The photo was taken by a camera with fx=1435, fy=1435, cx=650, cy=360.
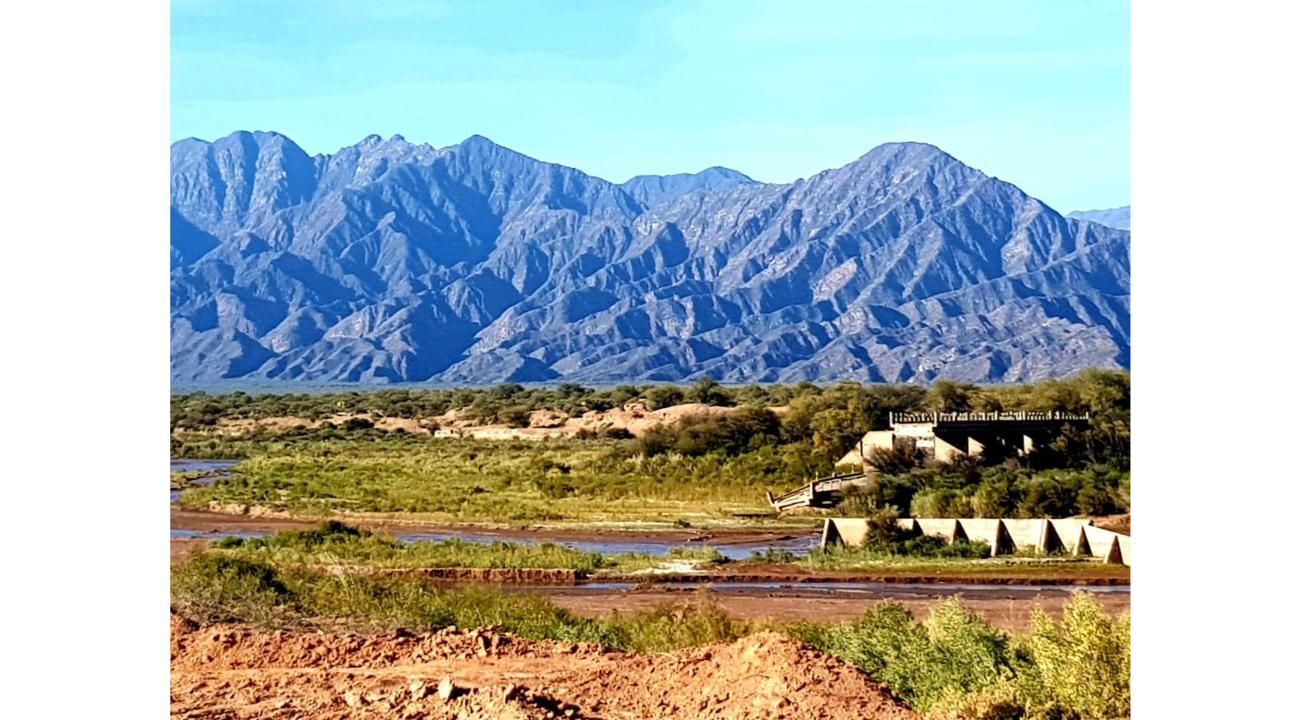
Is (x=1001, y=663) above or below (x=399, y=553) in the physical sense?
below

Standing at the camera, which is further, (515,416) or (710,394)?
(515,416)

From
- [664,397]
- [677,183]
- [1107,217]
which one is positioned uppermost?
[677,183]

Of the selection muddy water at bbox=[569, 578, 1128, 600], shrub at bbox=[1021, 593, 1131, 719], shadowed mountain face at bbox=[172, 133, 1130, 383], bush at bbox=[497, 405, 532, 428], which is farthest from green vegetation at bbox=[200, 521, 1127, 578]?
shadowed mountain face at bbox=[172, 133, 1130, 383]

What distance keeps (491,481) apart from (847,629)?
3079mm

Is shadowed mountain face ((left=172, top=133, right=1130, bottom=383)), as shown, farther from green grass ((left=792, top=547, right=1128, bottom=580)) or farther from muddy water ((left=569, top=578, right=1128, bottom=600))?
muddy water ((left=569, top=578, right=1128, bottom=600))

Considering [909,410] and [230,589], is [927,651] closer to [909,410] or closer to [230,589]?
[909,410]

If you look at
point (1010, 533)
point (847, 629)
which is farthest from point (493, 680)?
point (1010, 533)

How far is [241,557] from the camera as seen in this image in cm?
1073

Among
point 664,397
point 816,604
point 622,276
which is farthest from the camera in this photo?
point 622,276

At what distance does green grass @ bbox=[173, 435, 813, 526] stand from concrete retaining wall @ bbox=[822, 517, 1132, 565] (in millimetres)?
636

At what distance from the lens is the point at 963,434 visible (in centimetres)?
1063

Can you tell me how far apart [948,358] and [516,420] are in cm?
348

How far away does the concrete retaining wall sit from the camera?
10.3 metres

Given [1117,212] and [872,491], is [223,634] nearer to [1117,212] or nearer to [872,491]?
[872,491]
